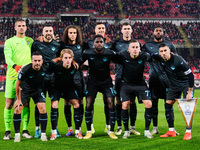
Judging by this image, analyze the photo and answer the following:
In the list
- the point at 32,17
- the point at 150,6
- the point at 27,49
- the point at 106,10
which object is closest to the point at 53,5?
the point at 32,17

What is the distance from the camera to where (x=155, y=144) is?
583 cm

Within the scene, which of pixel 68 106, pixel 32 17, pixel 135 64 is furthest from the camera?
pixel 32 17

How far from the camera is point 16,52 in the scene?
6742 mm

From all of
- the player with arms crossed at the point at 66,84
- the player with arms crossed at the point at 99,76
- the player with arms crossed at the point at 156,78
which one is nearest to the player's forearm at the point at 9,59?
the player with arms crossed at the point at 66,84

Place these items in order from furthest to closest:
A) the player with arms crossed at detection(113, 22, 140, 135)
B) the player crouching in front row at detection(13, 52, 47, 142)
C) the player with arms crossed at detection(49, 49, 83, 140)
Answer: the player with arms crossed at detection(113, 22, 140, 135) < the player with arms crossed at detection(49, 49, 83, 140) < the player crouching in front row at detection(13, 52, 47, 142)

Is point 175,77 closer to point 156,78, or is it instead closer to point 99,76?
point 156,78

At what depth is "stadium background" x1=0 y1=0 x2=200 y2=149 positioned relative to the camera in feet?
115

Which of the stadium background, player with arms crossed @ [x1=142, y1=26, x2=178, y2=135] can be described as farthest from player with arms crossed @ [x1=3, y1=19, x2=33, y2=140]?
the stadium background

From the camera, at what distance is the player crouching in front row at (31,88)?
242 inches

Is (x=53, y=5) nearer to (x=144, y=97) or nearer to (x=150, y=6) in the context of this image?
(x=150, y=6)

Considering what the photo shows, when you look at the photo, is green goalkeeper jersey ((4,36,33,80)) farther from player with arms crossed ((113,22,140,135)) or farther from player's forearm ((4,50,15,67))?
player with arms crossed ((113,22,140,135))

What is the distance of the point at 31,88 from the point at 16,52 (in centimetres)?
96

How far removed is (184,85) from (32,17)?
34.3 metres

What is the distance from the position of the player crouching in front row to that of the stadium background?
2728 centimetres
